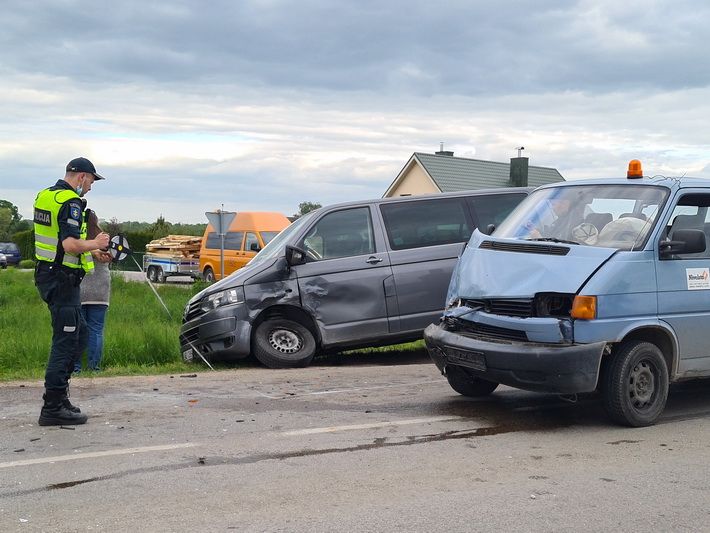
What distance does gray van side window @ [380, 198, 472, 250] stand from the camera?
1027cm

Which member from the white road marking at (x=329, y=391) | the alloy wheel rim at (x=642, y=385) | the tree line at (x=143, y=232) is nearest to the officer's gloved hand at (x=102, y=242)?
the white road marking at (x=329, y=391)

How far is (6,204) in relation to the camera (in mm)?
104000

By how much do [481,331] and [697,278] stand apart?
72.9 inches

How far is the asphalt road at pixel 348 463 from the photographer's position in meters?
4.50

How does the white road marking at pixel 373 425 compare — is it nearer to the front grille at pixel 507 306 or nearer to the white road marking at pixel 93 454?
the white road marking at pixel 93 454

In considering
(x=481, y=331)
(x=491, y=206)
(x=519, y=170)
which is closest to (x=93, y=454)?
(x=481, y=331)

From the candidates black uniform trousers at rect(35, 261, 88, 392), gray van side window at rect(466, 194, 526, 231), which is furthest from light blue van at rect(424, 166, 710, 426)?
gray van side window at rect(466, 194, 526, 231)

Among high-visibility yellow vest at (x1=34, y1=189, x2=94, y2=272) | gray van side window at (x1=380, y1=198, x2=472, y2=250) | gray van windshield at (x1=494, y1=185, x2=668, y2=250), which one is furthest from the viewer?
gray van side window at (x1=380, y1=198, x2=472, y2=250)

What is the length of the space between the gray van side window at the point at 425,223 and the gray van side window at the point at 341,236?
0.84 feet

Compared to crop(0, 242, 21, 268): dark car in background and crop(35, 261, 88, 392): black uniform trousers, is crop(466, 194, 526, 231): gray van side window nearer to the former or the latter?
crop(35, 261, 88, 392): black uniform trousers

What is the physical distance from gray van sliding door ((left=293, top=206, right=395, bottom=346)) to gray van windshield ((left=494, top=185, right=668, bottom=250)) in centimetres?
270

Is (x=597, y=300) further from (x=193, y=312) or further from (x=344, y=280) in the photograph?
(x=193, y=312)

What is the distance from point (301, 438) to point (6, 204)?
10713cm

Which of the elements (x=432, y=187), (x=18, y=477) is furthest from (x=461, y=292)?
(x=432, y=187)
